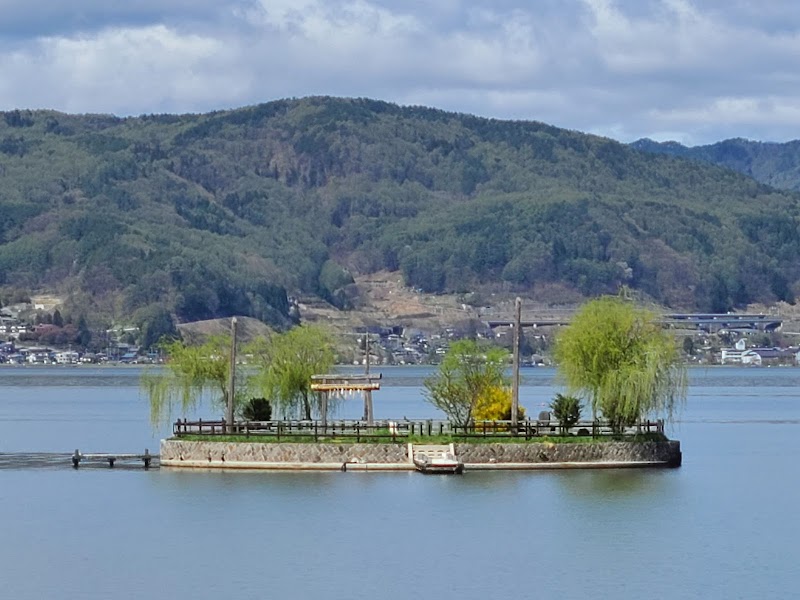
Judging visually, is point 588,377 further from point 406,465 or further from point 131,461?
point 131,461

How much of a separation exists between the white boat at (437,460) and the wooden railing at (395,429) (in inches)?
48.4

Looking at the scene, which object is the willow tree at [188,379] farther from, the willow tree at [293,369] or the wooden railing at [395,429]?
the wooden railing at [395,429]

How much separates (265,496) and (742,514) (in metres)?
16.0

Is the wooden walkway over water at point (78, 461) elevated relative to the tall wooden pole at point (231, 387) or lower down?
lower down

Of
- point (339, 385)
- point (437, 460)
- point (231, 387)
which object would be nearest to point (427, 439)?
point (437, 460)

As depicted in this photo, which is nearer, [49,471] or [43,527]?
[43,527]

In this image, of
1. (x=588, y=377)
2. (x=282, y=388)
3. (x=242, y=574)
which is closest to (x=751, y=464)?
(x=588, y=377)

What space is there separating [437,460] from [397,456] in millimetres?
1693

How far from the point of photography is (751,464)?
87625mm

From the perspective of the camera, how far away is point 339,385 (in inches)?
2960

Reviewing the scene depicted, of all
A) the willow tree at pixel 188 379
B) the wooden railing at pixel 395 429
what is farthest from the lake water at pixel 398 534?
the willow tree at pixel 188 379

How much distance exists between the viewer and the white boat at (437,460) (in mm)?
68312

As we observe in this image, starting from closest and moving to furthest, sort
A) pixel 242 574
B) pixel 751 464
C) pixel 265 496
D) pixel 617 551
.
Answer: pixel 242 574 < pixel 617 551 < pixel 265 496 < pixel 751 464

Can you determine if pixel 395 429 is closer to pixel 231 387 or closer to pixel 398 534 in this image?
pixel 231 387
